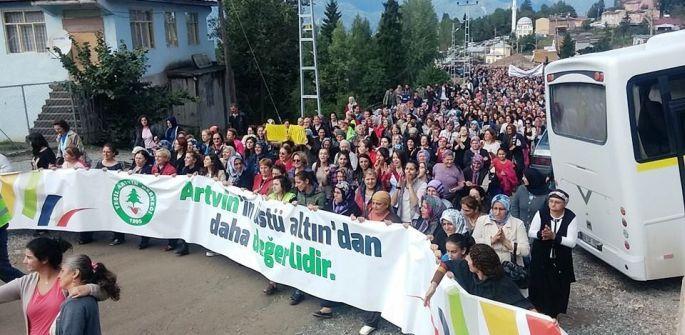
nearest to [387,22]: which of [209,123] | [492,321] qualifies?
[209,123]

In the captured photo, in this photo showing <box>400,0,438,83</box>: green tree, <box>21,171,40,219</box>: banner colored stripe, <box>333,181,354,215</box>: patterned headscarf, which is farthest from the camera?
<box>400,0,438,83</box>: green tree

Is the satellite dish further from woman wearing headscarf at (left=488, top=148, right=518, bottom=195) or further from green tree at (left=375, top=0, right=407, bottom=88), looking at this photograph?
green tree at (left=375, top=0, right=407, bottom=88)

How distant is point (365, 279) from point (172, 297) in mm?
2777

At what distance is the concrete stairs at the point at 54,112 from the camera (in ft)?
65.3

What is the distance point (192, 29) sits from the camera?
2897 centimetres

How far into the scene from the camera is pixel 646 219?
706cm

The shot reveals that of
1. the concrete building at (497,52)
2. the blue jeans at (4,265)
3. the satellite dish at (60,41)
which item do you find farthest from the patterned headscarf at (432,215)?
the concrete building at (497,52)

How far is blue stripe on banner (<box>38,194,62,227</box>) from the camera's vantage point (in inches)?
387

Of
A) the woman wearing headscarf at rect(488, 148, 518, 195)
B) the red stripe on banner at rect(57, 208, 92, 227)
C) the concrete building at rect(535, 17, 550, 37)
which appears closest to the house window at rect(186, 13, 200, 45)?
the red stripe on banner at rect(57, 208, 92, 227)

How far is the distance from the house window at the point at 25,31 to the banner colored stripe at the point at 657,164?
20.5 metres

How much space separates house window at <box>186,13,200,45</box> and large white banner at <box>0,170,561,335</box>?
1975 cm

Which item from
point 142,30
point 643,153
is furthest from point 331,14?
point 643,153

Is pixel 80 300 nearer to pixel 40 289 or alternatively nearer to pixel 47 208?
pixel 40 289

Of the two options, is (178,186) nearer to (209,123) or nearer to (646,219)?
(646,219)
